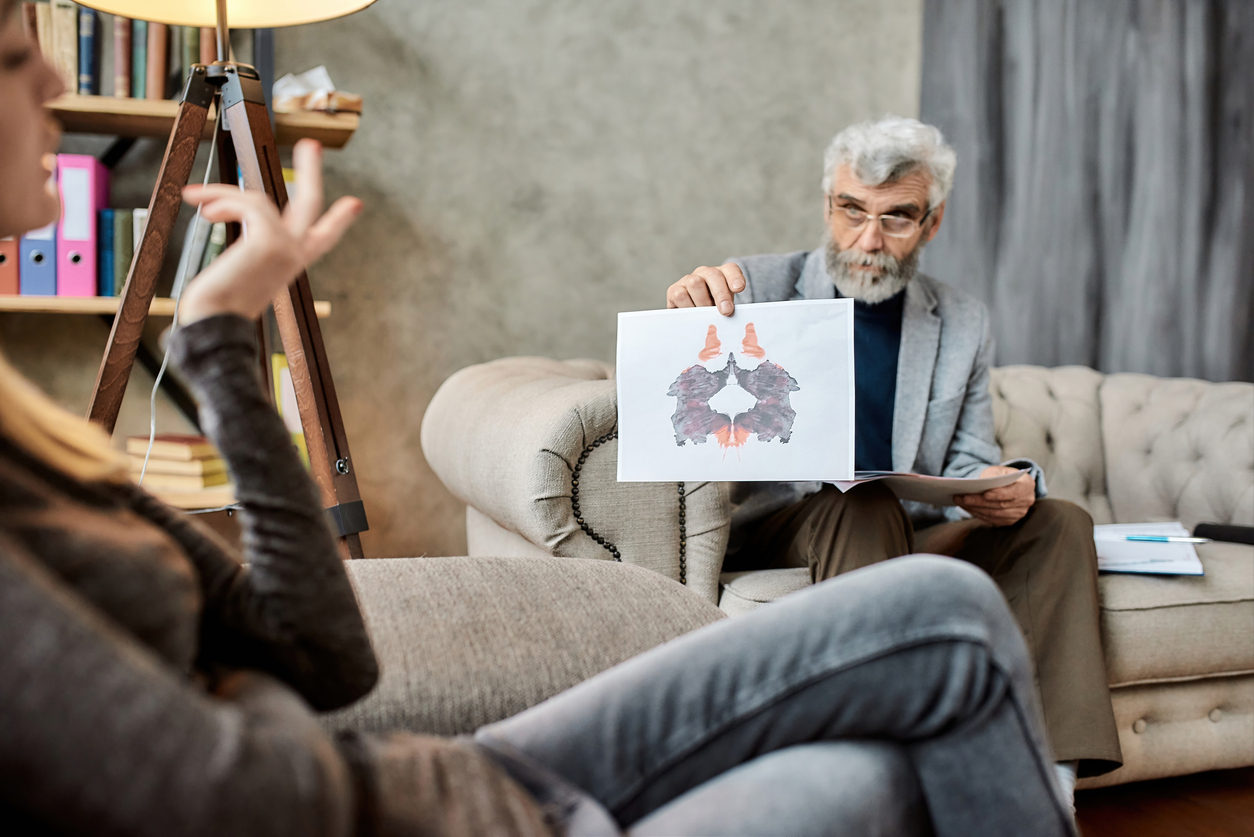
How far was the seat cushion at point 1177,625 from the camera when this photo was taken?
5.37 feet

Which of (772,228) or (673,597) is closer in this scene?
(673,597)

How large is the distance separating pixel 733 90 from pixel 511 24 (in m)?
0.69

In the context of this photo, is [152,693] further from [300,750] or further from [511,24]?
[511,24]

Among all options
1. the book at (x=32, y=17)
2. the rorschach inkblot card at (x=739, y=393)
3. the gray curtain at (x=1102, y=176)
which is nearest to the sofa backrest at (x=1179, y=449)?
the gray curtain at (x=1102, y=176)

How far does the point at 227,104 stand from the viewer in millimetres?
1701

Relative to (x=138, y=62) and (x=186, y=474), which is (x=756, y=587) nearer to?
(x=186, y=474)

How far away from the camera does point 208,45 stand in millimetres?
1983

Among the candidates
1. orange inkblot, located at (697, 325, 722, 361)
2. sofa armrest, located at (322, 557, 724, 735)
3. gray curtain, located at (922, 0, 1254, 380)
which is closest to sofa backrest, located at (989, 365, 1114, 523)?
gray curtain, located at (922, 0, 1254, 380)

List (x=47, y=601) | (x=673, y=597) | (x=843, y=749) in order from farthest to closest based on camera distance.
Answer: (x=673, y=597) → (x=843, y=749) → (x=47, y=601)

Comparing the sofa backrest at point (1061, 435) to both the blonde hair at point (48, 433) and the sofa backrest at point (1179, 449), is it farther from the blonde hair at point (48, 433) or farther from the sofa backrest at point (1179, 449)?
the blonde hair at point (48, 433)

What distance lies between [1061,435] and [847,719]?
1.92 metres

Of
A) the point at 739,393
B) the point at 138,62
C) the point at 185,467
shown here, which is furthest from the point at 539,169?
the point at 739,393

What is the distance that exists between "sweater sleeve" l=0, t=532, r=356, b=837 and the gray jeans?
0.77 feet

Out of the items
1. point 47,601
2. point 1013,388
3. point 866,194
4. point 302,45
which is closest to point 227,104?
point 302,45
